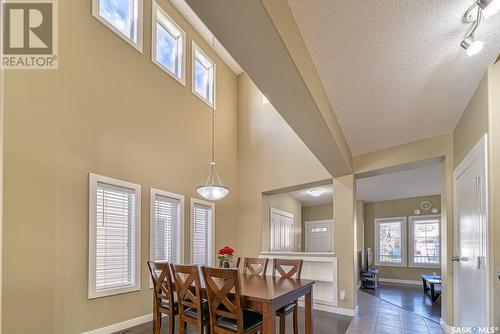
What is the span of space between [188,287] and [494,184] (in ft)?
9.38

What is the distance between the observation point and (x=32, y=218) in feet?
11.4

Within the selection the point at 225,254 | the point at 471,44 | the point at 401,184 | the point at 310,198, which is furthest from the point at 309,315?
the point at 310,198

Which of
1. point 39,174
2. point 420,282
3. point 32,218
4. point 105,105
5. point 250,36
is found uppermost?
point 105,105

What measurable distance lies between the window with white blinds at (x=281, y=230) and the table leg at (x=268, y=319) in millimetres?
4376

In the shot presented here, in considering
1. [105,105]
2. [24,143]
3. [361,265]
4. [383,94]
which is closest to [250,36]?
[383,94]

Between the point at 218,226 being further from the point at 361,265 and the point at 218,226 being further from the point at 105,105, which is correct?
the point at 361,265

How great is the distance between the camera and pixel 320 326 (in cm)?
463

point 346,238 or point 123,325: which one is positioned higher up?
point 346,238

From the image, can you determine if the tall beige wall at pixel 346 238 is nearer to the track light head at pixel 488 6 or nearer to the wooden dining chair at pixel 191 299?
the wooden dining chair at pixel 191 299

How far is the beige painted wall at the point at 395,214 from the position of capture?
30.3 ft

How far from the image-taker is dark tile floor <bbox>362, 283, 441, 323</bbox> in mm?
5566

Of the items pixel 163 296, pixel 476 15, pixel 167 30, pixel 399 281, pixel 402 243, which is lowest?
pixel 399 281

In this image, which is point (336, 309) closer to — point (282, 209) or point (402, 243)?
point (282, 209)

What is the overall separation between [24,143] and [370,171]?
15.5ft
